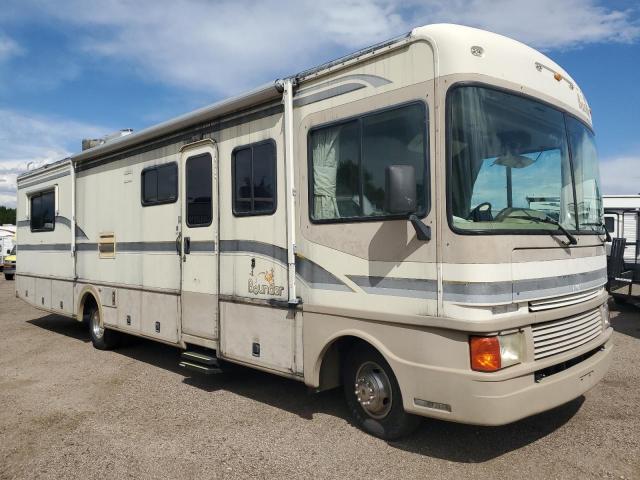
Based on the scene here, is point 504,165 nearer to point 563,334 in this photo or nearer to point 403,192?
point 403,192

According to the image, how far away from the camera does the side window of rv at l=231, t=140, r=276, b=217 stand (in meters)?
5.32

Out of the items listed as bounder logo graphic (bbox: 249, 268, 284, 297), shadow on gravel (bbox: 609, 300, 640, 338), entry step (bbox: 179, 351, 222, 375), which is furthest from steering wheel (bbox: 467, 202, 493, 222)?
shadow on gravel (bbox: 609, 300, 640, 338)

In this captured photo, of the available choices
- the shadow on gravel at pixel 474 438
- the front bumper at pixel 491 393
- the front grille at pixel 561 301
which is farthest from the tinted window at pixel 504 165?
the shadow on gravel at pixel 474 438

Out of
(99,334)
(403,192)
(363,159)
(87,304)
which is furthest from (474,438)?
(87,304)

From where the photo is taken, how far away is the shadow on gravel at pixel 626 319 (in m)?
9.45

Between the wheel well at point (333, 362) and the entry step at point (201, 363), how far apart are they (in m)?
1.46

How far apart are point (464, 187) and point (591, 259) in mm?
1617

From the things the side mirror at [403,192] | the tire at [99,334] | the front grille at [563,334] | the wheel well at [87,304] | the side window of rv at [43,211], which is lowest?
the tire at [99,334]

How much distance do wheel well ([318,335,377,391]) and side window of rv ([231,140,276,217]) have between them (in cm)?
139

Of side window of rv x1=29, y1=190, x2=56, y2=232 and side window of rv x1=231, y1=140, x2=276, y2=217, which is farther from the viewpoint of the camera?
side window of rv x1=29, y1=190, x2=56, y2=232

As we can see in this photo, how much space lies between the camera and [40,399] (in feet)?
19.7

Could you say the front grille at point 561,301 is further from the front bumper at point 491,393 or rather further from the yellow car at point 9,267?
the yellow car at point 9,267

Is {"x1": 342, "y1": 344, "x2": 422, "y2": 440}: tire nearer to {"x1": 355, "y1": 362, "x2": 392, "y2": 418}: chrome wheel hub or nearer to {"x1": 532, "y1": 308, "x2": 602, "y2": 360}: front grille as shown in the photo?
{"x1": 355, "y1": 362, "x2": 392, "y2": 418}: chrome wheel hub

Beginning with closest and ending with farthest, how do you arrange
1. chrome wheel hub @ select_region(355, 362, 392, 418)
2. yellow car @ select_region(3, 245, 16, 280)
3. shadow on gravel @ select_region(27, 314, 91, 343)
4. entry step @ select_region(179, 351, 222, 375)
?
chrome wheel hub @ select_region(355, 362, 392, 418) < entry step @ select_region(179, 351, 222, 375) < shadow on gravel @ select_region(27, 314, 91, 343) < yellow car @ select_region(3, 245, 16, 280)
